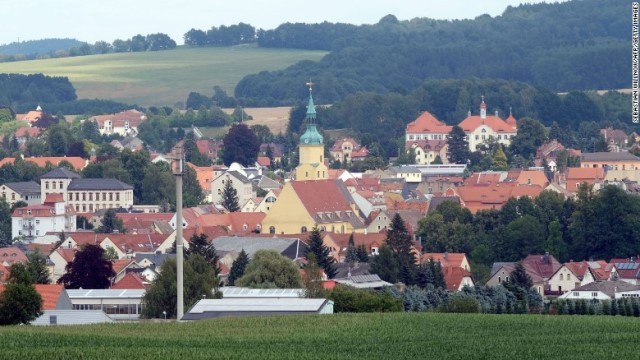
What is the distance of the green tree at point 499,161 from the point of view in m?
160

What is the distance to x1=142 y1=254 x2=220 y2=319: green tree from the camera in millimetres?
73000

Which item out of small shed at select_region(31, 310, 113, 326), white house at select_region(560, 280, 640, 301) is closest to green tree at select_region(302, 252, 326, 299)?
small shed at select_region(31, 310, 113, 326)

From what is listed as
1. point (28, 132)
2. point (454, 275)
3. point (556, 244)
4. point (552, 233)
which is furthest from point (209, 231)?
point (28, 132)

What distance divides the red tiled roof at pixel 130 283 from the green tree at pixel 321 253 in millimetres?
9904

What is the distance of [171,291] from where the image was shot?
7350cm

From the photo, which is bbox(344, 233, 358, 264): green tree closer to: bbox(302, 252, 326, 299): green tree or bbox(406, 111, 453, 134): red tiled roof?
bbox(302, 252, 326, 299): green tree

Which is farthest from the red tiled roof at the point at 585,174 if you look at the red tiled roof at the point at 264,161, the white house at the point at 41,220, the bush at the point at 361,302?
the bush at the point at 361,302

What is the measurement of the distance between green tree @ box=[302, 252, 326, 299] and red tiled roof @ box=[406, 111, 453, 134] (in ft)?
339

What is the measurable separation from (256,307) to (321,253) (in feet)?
104

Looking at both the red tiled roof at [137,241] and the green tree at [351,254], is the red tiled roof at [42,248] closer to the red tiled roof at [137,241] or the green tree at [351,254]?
the red tiled roof at [137,241]

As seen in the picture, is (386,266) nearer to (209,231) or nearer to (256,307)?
(209,231)

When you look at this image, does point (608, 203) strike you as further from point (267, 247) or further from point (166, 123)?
point (166, 123)

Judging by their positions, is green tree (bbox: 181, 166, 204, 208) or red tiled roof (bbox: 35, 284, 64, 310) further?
green tree (bbox: 181, 166, 204, 208)

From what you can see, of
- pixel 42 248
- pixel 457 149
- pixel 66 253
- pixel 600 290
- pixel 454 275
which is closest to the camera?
pixel 600 290
